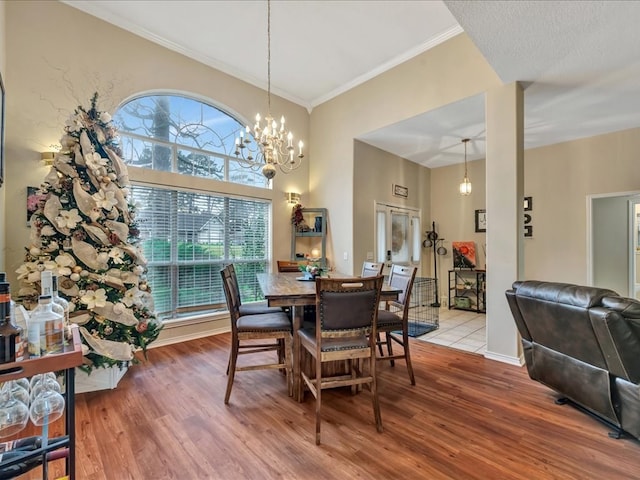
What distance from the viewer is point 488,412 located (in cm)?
218

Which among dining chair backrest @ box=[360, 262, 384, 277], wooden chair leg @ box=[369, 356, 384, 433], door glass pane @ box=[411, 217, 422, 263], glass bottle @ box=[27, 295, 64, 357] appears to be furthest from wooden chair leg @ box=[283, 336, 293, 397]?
door glass pane @ box=[411, 217, 422, 263]

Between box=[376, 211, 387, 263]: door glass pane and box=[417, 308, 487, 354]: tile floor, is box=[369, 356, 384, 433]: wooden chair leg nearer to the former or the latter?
box=[417, 308, 487, 354]: tile floor

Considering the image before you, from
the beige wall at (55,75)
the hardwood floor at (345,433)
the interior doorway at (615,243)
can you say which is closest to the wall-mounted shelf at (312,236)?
the beige wall at (55,75)

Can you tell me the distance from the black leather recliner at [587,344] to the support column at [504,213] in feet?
2.45

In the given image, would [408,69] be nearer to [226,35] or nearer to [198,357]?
[226,35]

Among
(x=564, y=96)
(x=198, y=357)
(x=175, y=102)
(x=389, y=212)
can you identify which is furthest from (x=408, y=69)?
(x=198, y=357)

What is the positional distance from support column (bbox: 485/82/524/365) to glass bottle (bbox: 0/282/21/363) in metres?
3.61

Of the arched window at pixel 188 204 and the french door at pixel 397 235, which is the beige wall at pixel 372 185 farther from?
the arched window at pixel 188 204

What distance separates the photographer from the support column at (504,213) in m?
3.05

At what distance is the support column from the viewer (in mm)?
3049

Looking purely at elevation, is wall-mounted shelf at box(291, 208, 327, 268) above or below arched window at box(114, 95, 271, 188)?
below

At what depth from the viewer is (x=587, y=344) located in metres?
1.92

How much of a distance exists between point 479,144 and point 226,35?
426cm

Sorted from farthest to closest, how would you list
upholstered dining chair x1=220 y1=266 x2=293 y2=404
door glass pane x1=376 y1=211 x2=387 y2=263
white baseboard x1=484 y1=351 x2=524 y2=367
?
door glass pane x1=376 y1=211 x2=387 y2=263 → white baseboard x1=484 y1=351 x2=524 y2=367 → upholstered dining chair x1=220 y1=266 x2=293 y2=404
